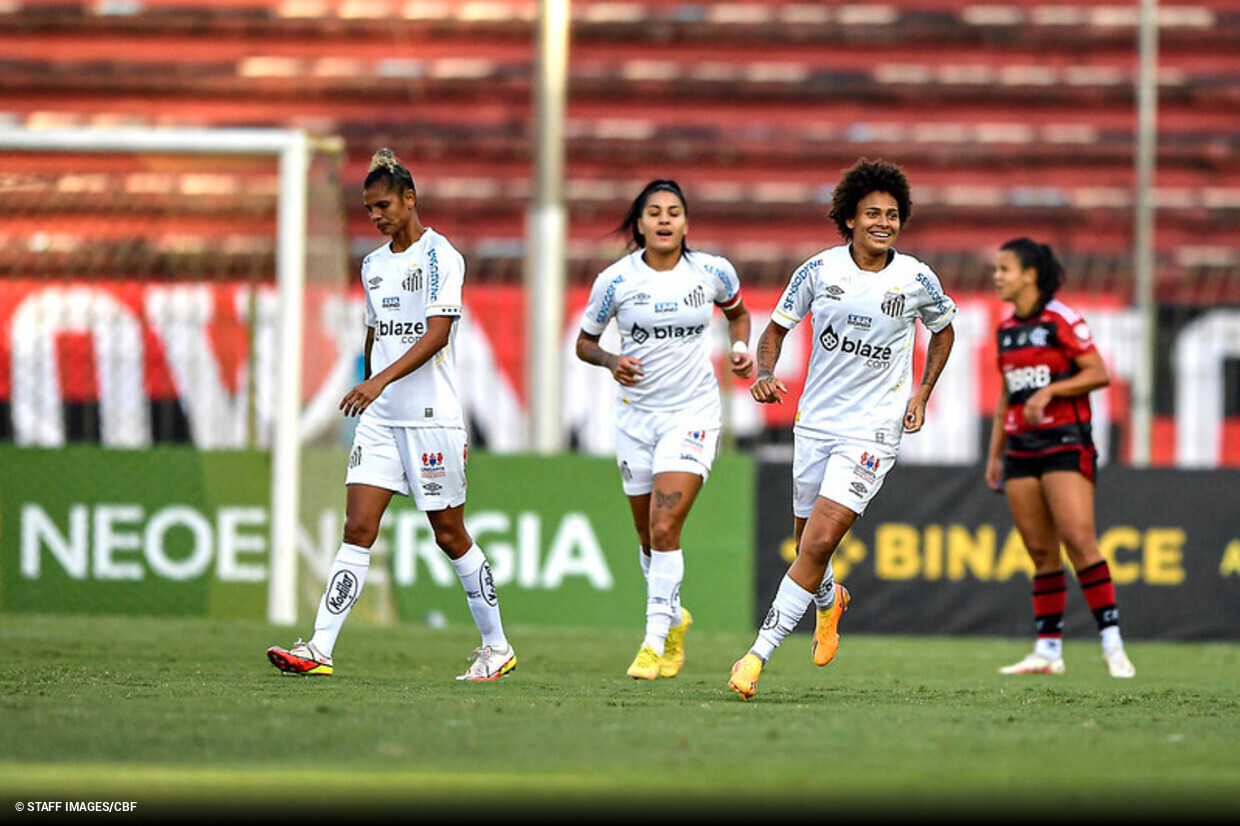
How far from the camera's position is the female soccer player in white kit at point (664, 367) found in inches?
325

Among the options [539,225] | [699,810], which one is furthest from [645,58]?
[699,810]

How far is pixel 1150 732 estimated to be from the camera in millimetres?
6094

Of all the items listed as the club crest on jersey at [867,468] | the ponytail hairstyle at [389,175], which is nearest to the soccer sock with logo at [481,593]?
the ponytail hairstyle at [389,175]

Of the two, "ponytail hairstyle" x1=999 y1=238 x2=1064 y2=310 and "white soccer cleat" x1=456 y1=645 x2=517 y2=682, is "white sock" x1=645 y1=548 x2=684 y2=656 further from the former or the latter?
"ponytail hairstyle" x1=999 y1=238 x2=1064 y2=310

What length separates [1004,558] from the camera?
13.0 meters

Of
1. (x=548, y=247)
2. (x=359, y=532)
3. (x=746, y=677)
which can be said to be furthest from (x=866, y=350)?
(x=548, y=247)

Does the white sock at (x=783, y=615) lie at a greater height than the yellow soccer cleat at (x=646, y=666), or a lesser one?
greater

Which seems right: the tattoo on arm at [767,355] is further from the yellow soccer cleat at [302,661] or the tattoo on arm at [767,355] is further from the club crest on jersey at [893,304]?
the yellow soccer cleat at [302,661]

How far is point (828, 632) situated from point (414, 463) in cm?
185

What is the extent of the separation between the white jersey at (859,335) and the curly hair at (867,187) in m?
0.17

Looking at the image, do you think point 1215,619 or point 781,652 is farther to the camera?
point 1215,619

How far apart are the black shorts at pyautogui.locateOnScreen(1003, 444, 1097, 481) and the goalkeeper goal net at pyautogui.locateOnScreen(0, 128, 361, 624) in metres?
5.05

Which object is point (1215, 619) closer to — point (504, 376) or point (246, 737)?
point (504, 376)

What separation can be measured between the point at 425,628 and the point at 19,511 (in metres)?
2.89
